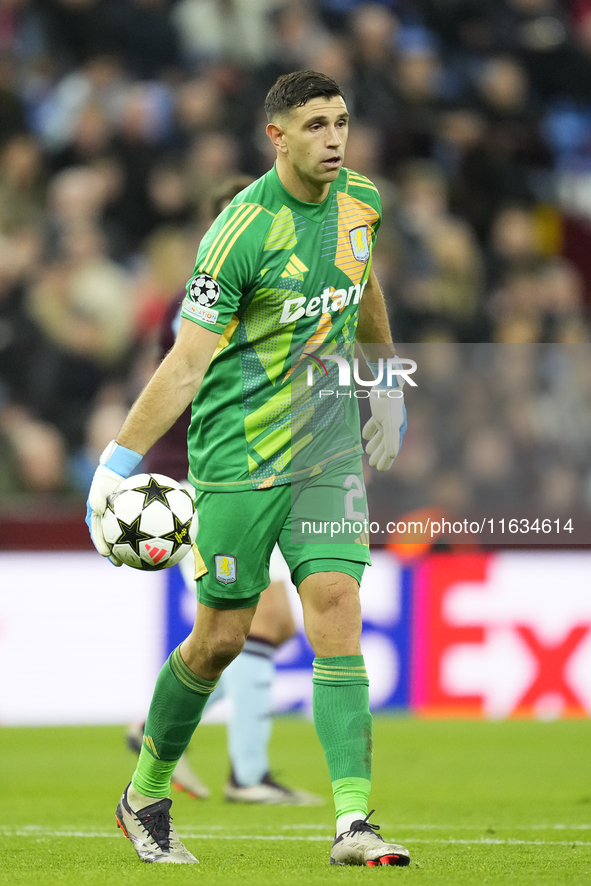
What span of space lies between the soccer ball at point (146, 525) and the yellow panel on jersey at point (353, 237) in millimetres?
842

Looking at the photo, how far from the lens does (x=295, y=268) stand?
13.2ft

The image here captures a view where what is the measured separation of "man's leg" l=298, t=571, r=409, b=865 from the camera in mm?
3836

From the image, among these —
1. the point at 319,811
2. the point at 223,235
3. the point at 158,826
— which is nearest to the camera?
the point at 223,235

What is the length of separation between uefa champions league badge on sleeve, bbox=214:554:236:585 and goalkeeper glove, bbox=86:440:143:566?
32 cm

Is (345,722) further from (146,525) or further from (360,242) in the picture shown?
(360,242)

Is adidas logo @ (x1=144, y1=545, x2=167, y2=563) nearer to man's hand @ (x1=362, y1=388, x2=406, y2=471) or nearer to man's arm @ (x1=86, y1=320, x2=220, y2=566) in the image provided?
man's arm @ (x1=86, y1=320, x2=220, y2=566)

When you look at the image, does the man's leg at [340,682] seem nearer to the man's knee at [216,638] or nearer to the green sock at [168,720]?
the man's knee at [216,638]

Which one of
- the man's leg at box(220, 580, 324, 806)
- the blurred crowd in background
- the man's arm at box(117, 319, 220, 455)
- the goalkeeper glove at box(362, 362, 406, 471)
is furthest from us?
the blurred crowd in background

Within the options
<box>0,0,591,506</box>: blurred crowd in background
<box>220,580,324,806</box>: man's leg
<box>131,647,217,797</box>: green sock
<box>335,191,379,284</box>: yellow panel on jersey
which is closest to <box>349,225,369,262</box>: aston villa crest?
<box>335,191,379,284</box>: yellow panel on jersey

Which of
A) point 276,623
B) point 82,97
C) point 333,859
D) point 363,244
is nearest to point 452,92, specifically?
point 82,97

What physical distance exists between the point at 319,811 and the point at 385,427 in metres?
1.80

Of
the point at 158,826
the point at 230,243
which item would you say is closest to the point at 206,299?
the point at 230,243

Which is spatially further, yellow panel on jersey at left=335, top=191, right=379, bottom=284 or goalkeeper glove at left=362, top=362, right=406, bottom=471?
goalkeeper glove at left=362, top=362, right=406, bottom=471

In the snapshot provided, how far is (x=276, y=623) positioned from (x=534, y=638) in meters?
2.59
